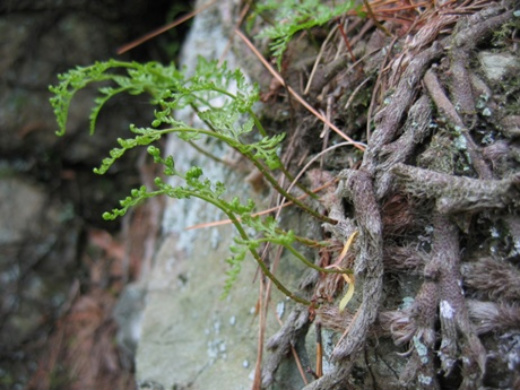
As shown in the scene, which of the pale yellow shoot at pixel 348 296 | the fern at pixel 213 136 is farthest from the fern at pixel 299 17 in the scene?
the pale yellow shoot at pixel 348 296

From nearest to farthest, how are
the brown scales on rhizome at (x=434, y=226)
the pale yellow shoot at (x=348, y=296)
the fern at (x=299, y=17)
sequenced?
the brown scales on rhizome at (x=434, y=226)
the pale yellow shoot at (x=348, y=296)
the fern at (x=299, y=17)

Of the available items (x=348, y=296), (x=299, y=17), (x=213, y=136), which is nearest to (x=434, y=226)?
(x=348, y=296)

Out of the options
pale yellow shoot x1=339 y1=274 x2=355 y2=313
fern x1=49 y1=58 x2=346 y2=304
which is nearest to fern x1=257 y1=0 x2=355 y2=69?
fern x1=49 y1=58 x2=346 y2=304

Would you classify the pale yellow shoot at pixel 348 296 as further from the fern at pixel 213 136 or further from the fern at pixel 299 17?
the fern at pixel 299 17

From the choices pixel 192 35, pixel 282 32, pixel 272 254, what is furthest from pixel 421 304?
pixel 192 35

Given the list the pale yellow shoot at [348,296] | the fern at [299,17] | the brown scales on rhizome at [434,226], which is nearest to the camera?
the brown scales on rhizome at [434,226]

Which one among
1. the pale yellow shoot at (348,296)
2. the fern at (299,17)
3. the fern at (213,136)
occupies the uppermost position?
the fern at (299,17)

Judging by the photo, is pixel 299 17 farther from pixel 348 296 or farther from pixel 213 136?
pixel 348 296

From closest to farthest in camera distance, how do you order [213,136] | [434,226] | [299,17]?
[434,226]
[213,136]
[299,17]

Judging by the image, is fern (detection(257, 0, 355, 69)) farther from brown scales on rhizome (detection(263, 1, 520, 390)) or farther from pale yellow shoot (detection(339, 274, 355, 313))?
pale yellow shoot (detection(339, 274, 355, 313))

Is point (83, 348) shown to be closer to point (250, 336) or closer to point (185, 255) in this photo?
point (185, 255)

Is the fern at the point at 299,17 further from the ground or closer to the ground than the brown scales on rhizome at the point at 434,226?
further from the ground
